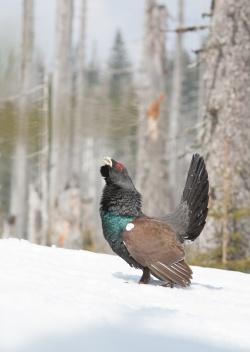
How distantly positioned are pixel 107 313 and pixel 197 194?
8.25 feet

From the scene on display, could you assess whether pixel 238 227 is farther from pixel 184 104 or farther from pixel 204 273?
pixel 184 104

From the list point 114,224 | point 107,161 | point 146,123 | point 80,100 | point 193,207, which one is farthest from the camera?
point 80,100

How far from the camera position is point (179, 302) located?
11.3 ft

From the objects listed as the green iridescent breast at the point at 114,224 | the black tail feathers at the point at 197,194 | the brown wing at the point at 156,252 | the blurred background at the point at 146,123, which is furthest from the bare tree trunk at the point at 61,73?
the brown wing at the point at 156,252

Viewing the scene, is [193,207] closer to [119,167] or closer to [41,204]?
[119,167]

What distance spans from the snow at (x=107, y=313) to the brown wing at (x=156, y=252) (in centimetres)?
12

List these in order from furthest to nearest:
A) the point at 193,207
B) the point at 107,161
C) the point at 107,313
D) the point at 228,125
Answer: the point at 228,125
the point at 193,207
the point at 107,161
the point at 107,313

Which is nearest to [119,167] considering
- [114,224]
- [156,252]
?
[114,224]

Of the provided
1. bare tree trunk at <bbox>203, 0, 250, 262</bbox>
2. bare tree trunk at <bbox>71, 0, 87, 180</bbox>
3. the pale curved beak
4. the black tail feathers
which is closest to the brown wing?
the pale curved beak

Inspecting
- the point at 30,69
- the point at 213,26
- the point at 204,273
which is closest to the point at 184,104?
the point at 30,69

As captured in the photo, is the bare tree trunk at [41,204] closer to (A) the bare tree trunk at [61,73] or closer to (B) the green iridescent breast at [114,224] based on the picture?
(A) the bare tree trunk at [61,73]

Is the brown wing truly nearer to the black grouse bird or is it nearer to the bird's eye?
the black grouse bird

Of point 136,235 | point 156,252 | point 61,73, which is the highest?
point 61,73

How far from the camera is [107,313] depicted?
2.61 metres
